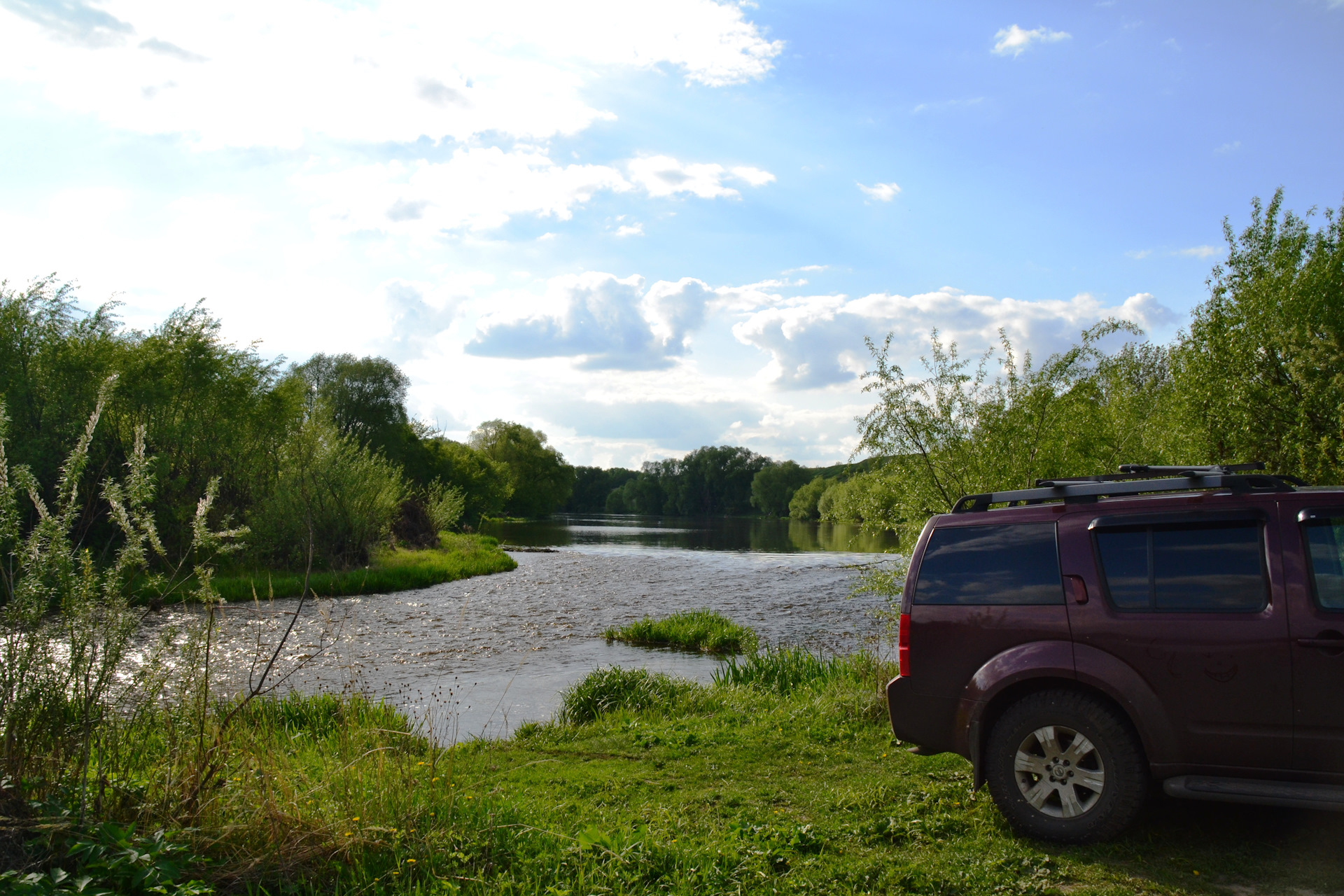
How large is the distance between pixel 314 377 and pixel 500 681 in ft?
189

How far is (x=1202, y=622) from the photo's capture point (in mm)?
4855

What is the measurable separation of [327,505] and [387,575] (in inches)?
133

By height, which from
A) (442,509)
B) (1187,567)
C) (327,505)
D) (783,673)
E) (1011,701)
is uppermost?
(327,505)

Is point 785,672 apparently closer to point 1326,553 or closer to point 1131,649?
point 1131,649

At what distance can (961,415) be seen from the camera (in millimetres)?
10984

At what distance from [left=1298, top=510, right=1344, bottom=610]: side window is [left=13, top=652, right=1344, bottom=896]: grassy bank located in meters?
1.46

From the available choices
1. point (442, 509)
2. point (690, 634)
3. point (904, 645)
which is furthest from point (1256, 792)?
point (442, 509)

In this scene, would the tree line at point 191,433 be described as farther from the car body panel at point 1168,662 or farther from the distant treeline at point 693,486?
the distant treeline at point 693,486

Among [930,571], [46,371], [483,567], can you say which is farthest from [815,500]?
[930,571]

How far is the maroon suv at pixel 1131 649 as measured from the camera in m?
4.62

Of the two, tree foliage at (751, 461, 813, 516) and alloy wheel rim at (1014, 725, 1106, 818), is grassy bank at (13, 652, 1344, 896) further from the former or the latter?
tree foliage at (751, 461, 813, 516)

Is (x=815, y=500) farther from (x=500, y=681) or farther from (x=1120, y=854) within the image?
(x=1120, y=854)

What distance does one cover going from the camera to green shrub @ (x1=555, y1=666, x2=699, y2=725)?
10.8 m

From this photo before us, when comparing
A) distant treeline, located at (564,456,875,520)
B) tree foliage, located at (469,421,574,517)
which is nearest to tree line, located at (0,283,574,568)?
tree foliage, located at (469,421,574,517)
